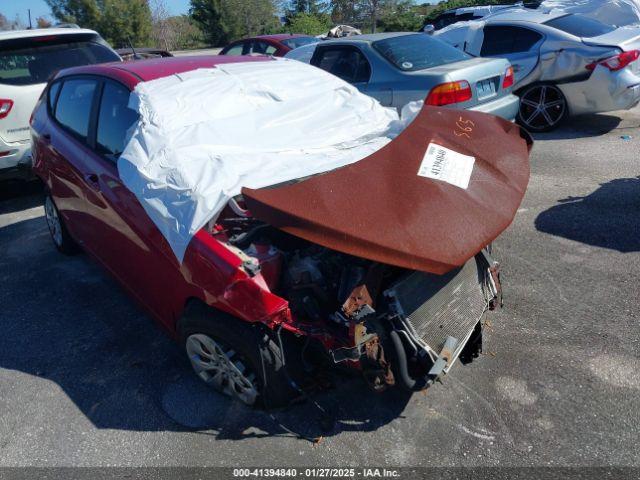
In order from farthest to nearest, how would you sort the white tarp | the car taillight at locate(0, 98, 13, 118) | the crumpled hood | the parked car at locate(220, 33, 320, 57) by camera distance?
the parked car at locate(220, 33, 320, 57) → the car taillight at locate(0, 98, 13, 118) → the white tarp → the crumpled hood

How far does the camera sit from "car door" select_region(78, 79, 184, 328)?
307 centimetres

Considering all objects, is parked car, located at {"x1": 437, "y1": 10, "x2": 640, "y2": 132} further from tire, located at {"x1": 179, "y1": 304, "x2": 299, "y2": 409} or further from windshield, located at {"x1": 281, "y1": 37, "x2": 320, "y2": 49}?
tire, located at {"x1": 179, "y1": 304, "x2": 299, "y2": 409}

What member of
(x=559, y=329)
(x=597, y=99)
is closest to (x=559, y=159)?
(x=597, y=99)

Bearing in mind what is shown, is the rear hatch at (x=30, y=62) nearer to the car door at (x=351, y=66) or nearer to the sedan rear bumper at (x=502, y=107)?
the car door at (x=351, y=66)

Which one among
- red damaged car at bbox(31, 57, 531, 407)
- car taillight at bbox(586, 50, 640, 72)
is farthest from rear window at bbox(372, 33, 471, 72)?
red damaged car at bbox(31, 57, 531, 407)

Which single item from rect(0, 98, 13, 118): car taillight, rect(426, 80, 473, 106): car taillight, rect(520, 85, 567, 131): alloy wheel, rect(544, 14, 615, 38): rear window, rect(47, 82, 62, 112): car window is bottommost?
rect(520, 85, 567, 131): alloy wheel

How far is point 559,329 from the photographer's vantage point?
3.44m

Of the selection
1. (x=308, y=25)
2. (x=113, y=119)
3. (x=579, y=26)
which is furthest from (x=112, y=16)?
(x=113, y=119)

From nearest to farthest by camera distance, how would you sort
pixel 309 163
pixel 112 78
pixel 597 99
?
1. pixel 309 163
2. pixel 112 78
3. pixel 597 99

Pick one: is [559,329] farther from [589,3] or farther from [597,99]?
[589,3]

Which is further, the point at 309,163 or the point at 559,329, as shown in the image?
the point at 559,329

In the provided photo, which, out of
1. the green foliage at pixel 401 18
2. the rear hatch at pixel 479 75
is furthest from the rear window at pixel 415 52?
the green foliage at pixel 401 18

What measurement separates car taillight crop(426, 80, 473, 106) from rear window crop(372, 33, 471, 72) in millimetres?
510

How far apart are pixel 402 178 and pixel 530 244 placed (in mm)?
2205
